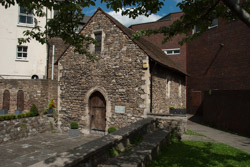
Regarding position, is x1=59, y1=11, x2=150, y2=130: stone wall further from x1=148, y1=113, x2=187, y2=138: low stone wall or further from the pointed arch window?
the pointed arch window

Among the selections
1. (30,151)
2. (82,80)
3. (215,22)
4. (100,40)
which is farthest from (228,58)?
(30,151)

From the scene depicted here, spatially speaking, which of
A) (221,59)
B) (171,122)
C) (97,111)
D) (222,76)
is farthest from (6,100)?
(221,59)

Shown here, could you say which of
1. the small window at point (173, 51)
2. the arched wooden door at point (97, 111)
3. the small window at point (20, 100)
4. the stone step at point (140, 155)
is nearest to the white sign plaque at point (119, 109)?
the arched wooden door at point (97, 111)

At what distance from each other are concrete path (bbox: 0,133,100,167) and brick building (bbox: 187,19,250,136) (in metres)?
8.35

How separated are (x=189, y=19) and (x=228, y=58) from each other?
11331 mm

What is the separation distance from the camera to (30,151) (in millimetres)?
9148

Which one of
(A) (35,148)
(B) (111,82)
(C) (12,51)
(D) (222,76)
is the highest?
(C) (12,51)

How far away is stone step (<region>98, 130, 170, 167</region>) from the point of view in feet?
15.7

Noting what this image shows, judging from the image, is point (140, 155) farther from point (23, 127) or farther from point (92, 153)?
point (23, 127)

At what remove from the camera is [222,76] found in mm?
16719

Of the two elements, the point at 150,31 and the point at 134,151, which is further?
the point at 150,31

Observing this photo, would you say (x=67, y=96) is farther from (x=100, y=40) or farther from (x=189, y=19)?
(x=189, y=19)

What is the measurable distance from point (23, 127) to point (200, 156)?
1014 cm

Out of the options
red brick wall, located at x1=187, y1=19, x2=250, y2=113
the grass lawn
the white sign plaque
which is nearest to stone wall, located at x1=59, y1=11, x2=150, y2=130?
the white sign plaque
